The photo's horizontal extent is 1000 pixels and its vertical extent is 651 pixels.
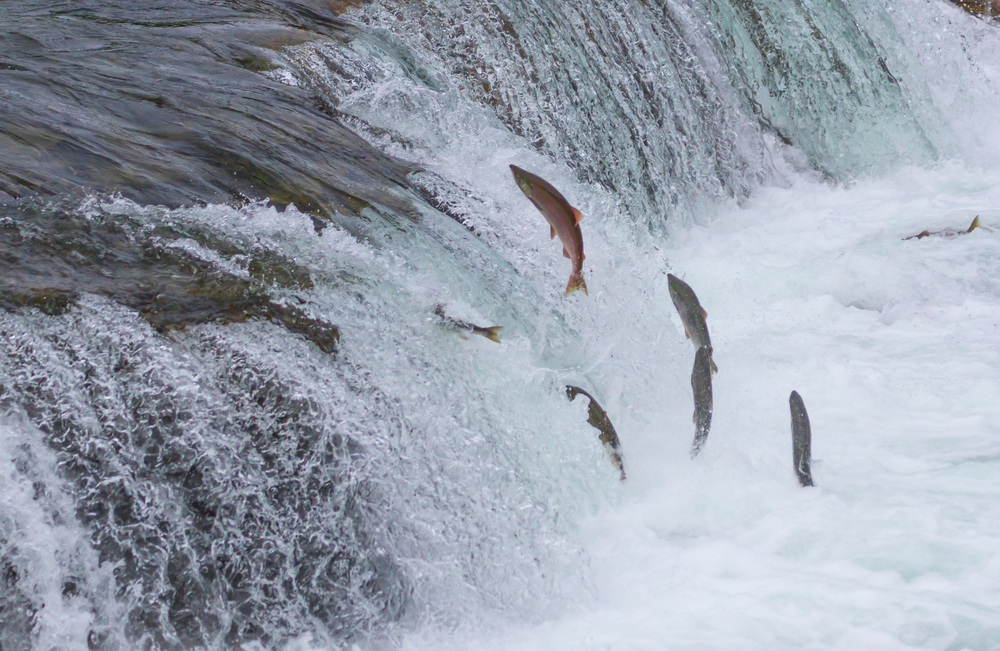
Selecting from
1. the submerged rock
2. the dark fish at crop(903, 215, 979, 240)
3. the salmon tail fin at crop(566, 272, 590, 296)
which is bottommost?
the submerged rock

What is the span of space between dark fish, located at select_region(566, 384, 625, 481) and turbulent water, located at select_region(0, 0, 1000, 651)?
1.4 inches

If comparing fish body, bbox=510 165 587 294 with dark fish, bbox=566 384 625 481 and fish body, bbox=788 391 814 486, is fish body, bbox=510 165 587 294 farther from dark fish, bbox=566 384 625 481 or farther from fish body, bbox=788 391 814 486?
fish body, bbox=788 391 814 486

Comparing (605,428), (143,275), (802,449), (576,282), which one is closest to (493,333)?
(576,282)

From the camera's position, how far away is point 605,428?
3162 millimetres

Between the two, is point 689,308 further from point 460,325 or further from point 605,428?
point 460,325

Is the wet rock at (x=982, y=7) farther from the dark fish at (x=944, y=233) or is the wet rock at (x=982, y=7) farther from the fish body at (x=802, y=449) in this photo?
the fish body at (x=802, y=449)

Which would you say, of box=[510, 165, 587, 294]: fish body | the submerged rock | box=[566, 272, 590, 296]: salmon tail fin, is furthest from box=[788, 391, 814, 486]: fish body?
the submerged rock

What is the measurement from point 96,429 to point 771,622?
1.93 meters

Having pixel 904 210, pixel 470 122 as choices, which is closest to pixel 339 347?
pixel 470 122

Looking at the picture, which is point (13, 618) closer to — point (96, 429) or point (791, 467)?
point (96, 429)

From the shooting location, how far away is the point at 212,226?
115 inches

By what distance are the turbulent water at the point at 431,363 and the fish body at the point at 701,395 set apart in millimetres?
141

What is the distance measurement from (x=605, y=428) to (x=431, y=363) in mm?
691

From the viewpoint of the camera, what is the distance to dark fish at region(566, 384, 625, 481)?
316cm
